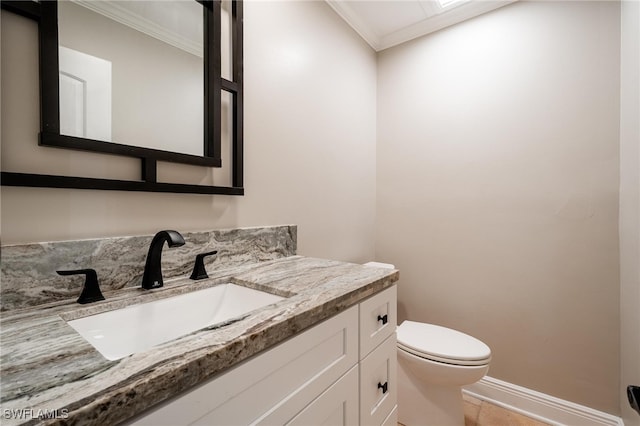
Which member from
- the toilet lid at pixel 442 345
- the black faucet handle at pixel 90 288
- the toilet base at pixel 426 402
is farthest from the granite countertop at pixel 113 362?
the toilet base at pixel 426 402

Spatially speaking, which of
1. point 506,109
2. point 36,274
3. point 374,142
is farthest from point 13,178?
point 506,109

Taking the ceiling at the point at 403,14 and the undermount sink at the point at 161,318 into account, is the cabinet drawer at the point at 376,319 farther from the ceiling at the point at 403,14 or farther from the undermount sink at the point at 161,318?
the ceiling at the point at 403,14

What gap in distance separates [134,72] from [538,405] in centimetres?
241

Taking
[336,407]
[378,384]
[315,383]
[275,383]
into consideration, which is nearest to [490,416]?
[378,384]

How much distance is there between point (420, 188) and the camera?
6.36ft

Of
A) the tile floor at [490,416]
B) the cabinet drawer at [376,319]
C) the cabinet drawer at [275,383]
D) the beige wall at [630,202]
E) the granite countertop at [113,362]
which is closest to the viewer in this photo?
the granite countertop at [113,362]

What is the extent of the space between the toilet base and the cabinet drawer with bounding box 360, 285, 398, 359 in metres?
0.63

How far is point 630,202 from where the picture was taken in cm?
124

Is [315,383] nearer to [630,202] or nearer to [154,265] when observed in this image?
[154,265]

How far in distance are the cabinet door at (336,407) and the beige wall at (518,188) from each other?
1.25 m

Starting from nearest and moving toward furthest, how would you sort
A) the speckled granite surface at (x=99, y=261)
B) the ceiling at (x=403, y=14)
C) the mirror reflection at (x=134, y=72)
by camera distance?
the speckled granite surface at (x=99, y=261)
the mirror reflection at (x=134, y=72)
the ceiling at (x=403, y=14)

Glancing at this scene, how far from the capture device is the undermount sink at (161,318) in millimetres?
661

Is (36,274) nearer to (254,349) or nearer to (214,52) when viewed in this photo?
(254,349)

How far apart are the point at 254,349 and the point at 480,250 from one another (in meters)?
1.62
